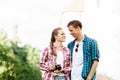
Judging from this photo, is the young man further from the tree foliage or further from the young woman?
the tree foliage

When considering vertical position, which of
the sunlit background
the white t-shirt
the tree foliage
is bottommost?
the tree foliage

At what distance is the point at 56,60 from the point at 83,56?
0.71 feet

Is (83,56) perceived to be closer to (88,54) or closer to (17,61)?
(88,54)

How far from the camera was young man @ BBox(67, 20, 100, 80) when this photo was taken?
8.74 feet

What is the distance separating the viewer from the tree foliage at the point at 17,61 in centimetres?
443

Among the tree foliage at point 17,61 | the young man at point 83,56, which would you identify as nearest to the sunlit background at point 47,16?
the tree foliage at point 17,61

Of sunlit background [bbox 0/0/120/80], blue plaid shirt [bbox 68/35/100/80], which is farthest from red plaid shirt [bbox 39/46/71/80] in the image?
sunlit background [bbox 0/0/120/80]

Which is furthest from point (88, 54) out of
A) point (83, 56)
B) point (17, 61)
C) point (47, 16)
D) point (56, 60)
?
point (47, 16)

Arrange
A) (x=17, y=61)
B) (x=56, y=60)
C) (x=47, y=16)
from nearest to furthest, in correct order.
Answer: (x=56, y=60)
(x=17, y=61)
(x=47, y=16)

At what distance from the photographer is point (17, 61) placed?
4.53 metres

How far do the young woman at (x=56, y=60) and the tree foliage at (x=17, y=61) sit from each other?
1821mm

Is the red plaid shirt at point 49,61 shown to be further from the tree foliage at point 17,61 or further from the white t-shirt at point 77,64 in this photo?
the tree foliage at point 17,61

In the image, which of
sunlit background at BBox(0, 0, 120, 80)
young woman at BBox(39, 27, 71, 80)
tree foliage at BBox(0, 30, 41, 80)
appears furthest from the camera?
tree foliage at BBox(0, 30, 41, 80)

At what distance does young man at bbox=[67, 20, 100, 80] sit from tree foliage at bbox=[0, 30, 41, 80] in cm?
186
